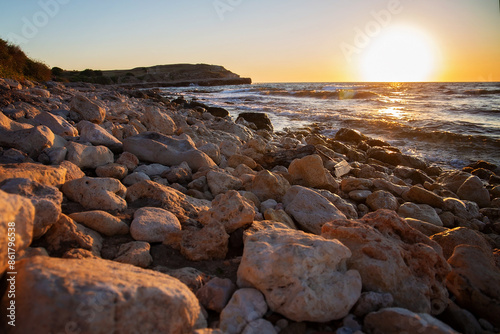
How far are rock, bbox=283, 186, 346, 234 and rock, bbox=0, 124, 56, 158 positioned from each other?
264cm

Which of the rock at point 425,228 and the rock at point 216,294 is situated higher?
the rock at point 216,294

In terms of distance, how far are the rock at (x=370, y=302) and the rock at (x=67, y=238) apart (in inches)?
64.6

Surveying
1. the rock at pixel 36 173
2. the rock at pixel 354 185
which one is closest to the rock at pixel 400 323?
the rock at pixel 36 173

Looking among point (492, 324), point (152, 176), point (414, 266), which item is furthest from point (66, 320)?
point (152, 176)

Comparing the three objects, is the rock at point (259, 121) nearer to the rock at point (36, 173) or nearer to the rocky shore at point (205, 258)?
the rocky shore at point (205, 258)

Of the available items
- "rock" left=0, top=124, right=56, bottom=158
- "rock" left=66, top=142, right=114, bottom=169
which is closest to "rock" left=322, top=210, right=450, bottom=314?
"rock" left=66, top=142, right=114, bottom=169

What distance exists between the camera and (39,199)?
1776 mm

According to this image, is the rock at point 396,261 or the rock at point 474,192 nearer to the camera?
the rock at point 396,261

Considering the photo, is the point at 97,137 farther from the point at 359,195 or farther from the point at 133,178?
the point at 359,195

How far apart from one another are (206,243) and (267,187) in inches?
57.7

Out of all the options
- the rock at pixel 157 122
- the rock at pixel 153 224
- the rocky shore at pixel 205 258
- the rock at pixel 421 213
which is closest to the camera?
the rocky shore at pixel 205 258

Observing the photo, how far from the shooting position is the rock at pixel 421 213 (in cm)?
375

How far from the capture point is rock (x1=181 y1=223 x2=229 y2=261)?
2.18 meters

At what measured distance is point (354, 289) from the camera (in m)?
1.67
